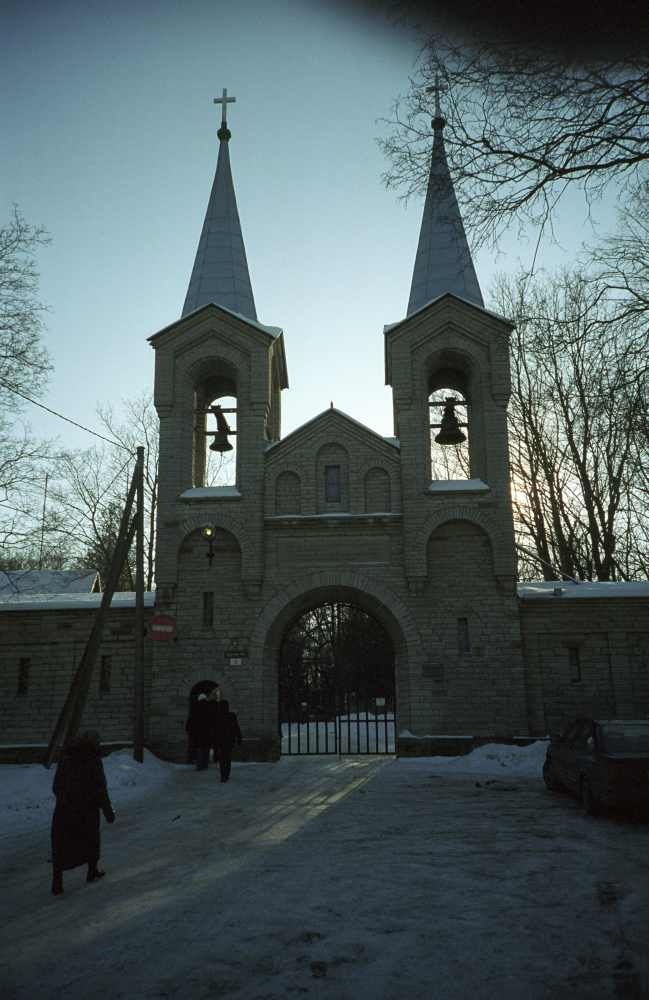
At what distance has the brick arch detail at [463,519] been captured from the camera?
59.4 ft

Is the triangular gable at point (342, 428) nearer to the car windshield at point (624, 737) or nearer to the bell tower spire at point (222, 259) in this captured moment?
the bell tower spire at point (222, 259)

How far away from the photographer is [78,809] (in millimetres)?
7047

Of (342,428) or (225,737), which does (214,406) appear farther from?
(225,737)

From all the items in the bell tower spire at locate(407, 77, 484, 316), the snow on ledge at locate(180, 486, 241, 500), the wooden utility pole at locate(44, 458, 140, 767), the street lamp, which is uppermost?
the bell tower spire at locate(407, 77, 484, 316)

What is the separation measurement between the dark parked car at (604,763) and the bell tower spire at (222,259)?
13955 millimetres

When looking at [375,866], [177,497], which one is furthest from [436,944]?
→ [177,497]

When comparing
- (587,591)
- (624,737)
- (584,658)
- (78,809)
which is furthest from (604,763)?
(587,591)

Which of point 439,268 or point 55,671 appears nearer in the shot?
point 55,671

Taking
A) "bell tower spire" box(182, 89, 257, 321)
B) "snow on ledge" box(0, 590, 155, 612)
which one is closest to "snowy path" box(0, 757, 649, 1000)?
"snow on ledge" box(0, 590, 155, 612)

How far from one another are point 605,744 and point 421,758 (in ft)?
23.5

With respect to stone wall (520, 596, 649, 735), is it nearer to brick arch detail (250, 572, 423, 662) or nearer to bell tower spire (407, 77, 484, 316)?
brick arch detail (250, 572, 423, 662)

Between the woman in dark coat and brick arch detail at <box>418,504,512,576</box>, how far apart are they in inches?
461

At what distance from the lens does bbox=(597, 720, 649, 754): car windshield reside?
34.4 ft

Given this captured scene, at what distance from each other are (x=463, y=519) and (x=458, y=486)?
85 cm
